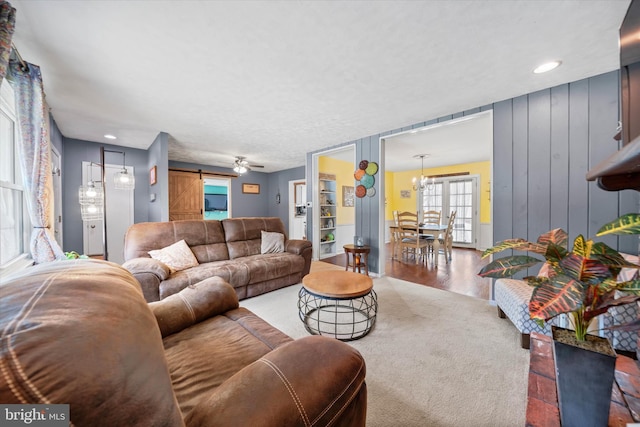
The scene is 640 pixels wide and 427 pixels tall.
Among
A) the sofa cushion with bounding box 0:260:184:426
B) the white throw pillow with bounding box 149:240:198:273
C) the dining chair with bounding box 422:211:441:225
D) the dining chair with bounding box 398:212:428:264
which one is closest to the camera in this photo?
the sofa cushion with bounding box 0:260:184:426

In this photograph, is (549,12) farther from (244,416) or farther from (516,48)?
(244,416)

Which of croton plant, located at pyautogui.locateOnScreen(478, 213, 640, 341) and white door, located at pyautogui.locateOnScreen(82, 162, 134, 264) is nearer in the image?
croton plant, located at pyautogui.locateOnScreen(478, 213, 640, 341)

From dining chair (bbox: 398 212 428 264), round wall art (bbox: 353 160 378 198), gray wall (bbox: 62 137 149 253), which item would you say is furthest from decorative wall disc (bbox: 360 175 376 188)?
gray wall (bbox: 62 137 149 253)

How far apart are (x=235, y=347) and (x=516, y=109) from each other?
11.6 feet

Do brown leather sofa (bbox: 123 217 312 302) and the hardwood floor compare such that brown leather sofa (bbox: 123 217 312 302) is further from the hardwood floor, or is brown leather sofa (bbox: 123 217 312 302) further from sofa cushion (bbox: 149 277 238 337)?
the hardwood floor

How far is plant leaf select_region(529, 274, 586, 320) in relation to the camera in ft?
1.80

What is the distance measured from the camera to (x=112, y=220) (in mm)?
4492

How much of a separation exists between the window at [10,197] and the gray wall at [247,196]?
398 cm

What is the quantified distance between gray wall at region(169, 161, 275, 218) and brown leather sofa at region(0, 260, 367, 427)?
20.3 ft

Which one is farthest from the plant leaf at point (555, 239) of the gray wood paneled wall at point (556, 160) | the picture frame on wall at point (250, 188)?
the picture frame on wall at point (250, 188)

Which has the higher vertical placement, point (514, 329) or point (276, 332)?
point (276, 332)

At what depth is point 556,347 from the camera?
0.70 metres

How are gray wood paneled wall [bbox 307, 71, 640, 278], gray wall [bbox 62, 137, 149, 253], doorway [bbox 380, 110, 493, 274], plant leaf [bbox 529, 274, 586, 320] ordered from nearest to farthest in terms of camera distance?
plant leaf [bbox 529, 274, 586, 320], gray wood paneled wall [bbox 307, 71, 640, 278], gray wall [bbox 62, 137, 149, 253], doorway [bbox 380, 110, 493, 274]

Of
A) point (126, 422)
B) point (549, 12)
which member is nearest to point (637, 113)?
point (549, 12)
